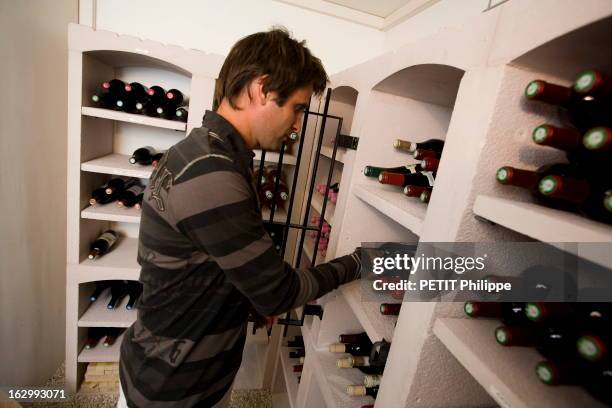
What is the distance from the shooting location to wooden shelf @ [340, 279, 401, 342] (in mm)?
833

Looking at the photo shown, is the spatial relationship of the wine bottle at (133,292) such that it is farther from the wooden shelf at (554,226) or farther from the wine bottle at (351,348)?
the wooden shelf at (554,226)

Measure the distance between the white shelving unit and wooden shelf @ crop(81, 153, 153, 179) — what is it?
1.16m

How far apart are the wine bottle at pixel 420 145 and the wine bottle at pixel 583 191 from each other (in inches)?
21.5

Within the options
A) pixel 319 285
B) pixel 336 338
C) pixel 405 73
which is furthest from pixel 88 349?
pixel 405 73

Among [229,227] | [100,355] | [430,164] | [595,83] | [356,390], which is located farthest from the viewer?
[100,355]

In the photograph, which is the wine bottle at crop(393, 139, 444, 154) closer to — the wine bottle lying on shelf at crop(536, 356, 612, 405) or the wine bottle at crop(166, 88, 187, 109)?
the wine bottle lying on shelf at crop(536, 356, 612, 405)

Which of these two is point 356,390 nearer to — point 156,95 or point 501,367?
point 501,367

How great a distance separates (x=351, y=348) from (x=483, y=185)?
0.89 meters

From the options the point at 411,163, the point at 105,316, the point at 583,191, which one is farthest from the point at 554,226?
the point at 105,316

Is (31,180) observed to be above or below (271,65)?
below

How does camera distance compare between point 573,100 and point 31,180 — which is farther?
point 31,180

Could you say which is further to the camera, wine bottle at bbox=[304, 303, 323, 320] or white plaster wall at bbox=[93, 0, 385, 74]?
white plaster wall at bbox=[93, 0, 385, 74]

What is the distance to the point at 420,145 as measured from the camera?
1.01 m

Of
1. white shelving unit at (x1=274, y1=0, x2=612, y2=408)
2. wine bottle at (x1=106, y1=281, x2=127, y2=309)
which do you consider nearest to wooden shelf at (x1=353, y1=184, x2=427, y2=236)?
white shelving unit at (x1=274, y1=0, x2=612, y2=408)
